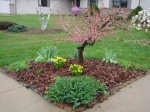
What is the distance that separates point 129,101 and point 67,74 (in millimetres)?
1707

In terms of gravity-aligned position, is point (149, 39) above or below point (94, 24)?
below

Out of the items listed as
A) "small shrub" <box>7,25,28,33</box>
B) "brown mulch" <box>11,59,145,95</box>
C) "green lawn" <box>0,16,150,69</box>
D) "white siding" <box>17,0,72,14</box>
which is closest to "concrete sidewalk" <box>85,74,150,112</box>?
"brown mulch" <box>11,59,145,95</box>

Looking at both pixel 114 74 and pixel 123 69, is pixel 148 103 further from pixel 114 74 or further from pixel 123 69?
pixel 123 69

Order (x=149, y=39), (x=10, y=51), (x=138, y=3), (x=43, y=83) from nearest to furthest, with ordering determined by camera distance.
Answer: (x=43, y=83) → (x=10, y=51) → (x=149, y=39) → (x=138, y=3)

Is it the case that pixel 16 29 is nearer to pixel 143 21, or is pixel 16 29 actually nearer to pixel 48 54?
pixel 143 21

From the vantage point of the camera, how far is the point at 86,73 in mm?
6070

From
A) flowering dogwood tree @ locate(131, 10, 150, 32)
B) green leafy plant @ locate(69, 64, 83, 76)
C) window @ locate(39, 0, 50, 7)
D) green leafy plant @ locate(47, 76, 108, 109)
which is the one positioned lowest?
green leafy plant @ locate(47, 76, 108, 109)

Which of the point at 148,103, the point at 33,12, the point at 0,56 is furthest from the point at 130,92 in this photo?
the point at 33,12

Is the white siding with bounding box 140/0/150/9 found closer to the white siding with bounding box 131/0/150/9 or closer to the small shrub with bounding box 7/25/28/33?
the white siding with bounding box 131/0/150/9

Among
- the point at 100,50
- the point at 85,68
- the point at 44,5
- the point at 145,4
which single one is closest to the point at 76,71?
the point at 85,68

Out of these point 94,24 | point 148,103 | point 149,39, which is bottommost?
point 148,103

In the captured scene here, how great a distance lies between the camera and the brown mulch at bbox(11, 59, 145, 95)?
574cm

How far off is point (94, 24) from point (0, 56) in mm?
4127

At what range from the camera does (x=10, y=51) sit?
9.55 m
